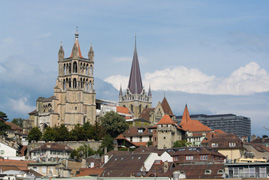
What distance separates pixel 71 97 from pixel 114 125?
1015 inches

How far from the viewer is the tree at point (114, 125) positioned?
502 ft

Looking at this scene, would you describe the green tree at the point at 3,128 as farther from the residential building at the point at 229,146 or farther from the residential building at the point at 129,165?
the residential building at the point at 229,146

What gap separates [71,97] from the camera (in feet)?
575

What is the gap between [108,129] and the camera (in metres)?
154

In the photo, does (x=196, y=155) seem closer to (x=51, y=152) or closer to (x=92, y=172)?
(x=92, y=172)

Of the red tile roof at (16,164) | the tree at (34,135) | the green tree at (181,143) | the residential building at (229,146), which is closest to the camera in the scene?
the red tile roof at (16,164)

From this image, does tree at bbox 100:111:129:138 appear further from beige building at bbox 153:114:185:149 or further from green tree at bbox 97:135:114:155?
beige building at bbox 153:114:185:149

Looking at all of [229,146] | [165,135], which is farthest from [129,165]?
[165,135]

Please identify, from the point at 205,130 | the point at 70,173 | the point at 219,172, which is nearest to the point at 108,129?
the point at 205,130

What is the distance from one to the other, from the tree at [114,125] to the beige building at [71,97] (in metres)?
17.0

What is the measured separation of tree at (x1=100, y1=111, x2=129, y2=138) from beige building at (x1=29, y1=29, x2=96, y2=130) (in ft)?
55.8

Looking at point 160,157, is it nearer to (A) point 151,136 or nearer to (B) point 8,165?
(B) point 8,165

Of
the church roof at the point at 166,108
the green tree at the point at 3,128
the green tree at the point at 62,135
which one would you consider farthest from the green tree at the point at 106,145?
the church roof at the point at 166,108

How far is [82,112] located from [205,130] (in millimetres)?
39102
